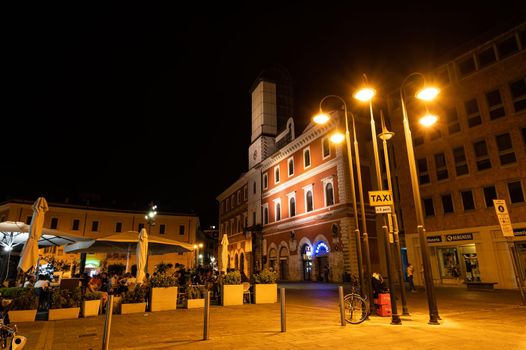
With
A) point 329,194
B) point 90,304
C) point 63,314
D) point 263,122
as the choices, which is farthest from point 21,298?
point 263,122

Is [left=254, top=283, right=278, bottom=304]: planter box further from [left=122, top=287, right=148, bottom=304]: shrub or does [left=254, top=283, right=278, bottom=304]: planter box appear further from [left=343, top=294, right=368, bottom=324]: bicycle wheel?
[left=343, top=294, right=368, bottom=324]: bicycle wheel

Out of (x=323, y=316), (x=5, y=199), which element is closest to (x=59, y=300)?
(x=323, y=316)

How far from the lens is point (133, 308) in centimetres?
1175

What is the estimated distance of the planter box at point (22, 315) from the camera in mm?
9805

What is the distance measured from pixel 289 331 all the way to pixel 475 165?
19.4 meters

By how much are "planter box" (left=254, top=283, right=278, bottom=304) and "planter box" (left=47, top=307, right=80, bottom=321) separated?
6.56 meters

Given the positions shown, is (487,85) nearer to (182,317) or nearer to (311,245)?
(311,245)

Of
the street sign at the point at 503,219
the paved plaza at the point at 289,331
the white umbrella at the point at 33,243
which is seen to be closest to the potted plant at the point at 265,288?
the paved plaza at the point at 289,331

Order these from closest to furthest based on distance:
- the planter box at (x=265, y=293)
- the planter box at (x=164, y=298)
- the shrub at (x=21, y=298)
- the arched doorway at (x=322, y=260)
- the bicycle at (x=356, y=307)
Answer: the bicycle at (x=356, y=307) < the shrub at (x=21, y=298) < the planter box at (x=164, y=298) < the planter box at (x=265, y=293) < the arched doorway at (x=322, y=260)

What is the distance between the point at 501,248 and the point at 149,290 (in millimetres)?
19579

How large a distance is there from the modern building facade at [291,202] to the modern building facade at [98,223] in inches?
392

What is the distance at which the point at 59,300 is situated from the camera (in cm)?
1053

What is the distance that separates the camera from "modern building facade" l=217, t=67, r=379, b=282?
1064 inches

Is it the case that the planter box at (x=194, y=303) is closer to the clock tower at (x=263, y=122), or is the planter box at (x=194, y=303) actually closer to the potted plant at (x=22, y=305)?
the potted plant at (x=22, y=305)
